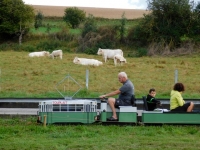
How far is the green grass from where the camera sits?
8.12 m

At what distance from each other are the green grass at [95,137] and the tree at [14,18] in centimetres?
4197

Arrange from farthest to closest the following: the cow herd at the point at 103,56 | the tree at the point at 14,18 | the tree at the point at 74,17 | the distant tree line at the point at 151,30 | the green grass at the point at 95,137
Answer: the tree at the point at 74,17
the tree at the point at 14,18
the distant tree line at the point at 151,30
the cow herd at the point at 103,56
the green grass at the point at 95,137

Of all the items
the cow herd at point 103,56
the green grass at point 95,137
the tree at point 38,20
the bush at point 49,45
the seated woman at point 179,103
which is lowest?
the bush at point 49,45

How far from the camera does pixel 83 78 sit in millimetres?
21766

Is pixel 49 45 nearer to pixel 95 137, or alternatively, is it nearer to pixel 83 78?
pixel 83 78

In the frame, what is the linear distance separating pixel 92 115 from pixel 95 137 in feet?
5.37

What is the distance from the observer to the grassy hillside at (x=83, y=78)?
17.8 m

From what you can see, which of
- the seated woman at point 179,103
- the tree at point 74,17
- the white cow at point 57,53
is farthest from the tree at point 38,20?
the seated woman at point 179,103

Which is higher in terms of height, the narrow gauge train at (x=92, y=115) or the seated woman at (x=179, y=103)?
the seated woman at (x=179, y=103)

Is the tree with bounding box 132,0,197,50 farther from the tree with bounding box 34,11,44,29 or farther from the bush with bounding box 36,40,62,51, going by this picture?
the tree with bounding box 34,11,44,29

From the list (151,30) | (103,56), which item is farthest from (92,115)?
(151,30)

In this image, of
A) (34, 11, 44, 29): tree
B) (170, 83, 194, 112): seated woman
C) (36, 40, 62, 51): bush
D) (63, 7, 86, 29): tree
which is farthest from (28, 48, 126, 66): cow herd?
(63, 7, 86, 29): tree

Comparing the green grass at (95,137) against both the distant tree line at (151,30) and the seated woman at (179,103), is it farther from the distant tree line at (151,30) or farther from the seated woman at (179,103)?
the distant tree line at (151,30)

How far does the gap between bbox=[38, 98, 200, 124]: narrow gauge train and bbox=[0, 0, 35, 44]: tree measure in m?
42.2
